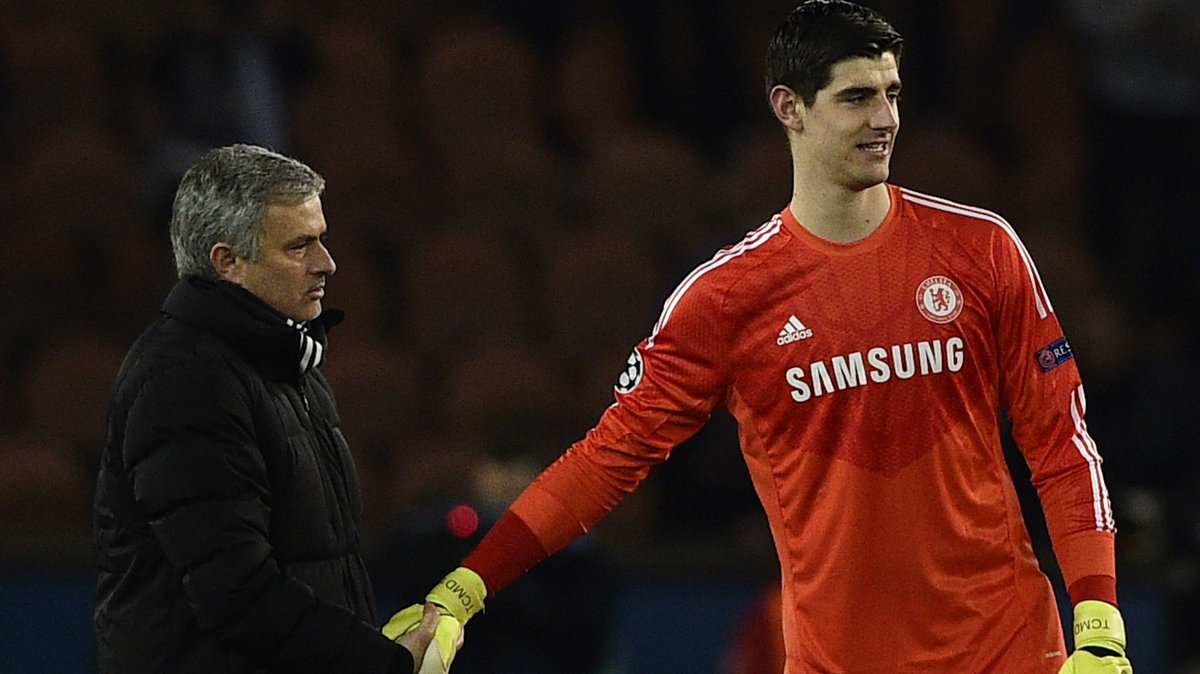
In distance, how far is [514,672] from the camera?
233 inches

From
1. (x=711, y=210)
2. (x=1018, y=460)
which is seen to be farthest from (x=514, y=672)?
(x=711, y=210)

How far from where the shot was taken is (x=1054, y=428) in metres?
4.16

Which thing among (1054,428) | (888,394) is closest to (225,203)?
(888,394)

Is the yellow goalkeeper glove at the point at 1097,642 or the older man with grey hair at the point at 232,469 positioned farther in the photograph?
the yellow goalkeeper glove at the point at 1097,642

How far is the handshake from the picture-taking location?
4.27 m

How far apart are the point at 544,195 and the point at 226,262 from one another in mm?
4962

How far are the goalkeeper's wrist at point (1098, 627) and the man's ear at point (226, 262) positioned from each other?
175 centimetres

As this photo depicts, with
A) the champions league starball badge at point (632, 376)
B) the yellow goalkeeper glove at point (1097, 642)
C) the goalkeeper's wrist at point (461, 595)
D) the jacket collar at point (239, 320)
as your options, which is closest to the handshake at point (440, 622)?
the goalkeeper's wrist at point (461, 595)

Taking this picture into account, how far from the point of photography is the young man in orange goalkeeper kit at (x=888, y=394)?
4203 mm

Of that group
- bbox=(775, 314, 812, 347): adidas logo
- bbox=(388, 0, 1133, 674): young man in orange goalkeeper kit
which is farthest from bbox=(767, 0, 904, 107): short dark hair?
bbox=(775, 314, 812, 347): adidas logo

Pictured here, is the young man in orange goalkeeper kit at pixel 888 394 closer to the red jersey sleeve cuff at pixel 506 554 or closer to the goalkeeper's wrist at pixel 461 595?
the red jersey sleeve cuff at pixel 506 554

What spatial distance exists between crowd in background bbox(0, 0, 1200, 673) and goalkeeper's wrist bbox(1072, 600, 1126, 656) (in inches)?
123

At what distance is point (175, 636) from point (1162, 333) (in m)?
5.26

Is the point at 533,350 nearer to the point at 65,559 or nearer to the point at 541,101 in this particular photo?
the point at 541,101
